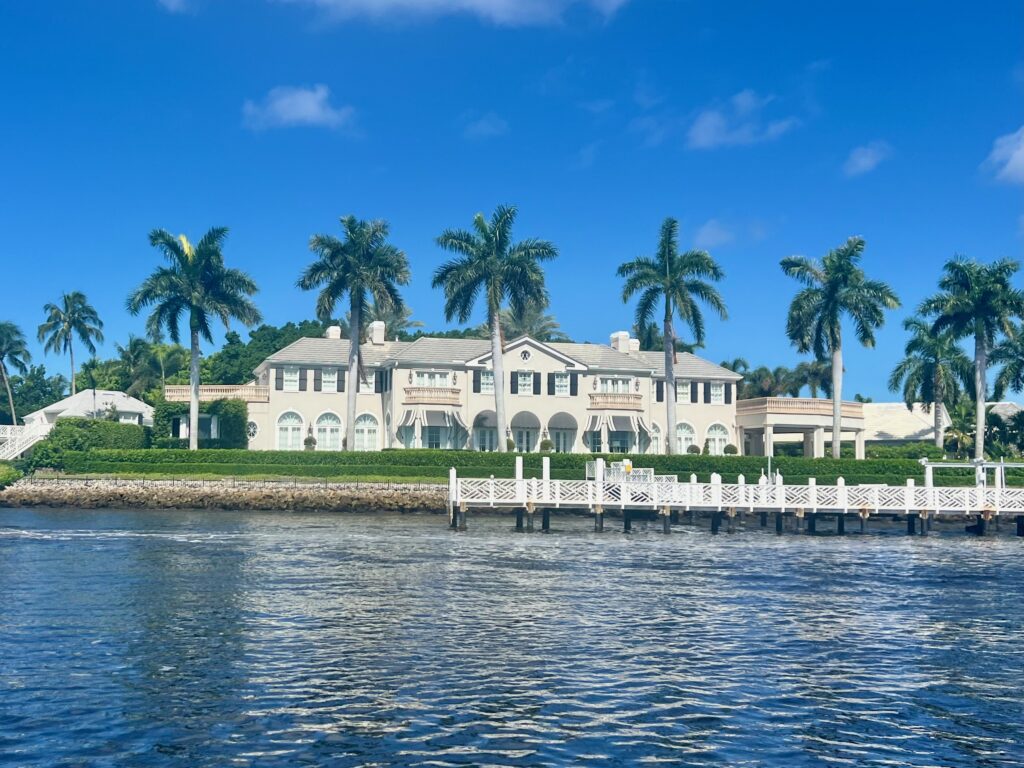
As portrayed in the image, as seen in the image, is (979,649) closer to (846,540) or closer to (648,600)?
(648,600)

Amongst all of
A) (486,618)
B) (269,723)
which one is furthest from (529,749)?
(486,618)

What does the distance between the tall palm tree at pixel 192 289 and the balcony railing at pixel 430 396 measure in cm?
1207

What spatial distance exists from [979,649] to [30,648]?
17.9m

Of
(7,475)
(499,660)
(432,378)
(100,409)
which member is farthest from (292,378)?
(499,660)

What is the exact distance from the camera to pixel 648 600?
995 inches

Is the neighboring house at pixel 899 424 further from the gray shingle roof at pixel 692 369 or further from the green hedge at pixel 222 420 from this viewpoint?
the green hedge at pixel 222 420

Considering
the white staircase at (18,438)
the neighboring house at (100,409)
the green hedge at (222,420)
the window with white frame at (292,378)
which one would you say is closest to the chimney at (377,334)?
the window with white frame at (292,378)

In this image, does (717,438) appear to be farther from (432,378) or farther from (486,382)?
(432,378)

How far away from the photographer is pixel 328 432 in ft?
221

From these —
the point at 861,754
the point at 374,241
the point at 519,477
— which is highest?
the point at 374,241

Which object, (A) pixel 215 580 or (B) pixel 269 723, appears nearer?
(B) pixel 269 723

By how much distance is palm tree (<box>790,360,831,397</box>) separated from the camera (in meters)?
94.4

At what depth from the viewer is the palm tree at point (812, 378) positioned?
94.4 m

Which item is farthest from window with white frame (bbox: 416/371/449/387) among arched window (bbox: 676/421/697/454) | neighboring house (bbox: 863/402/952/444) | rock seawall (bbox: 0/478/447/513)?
neighboring house (bbox: 863/402/952/444)
